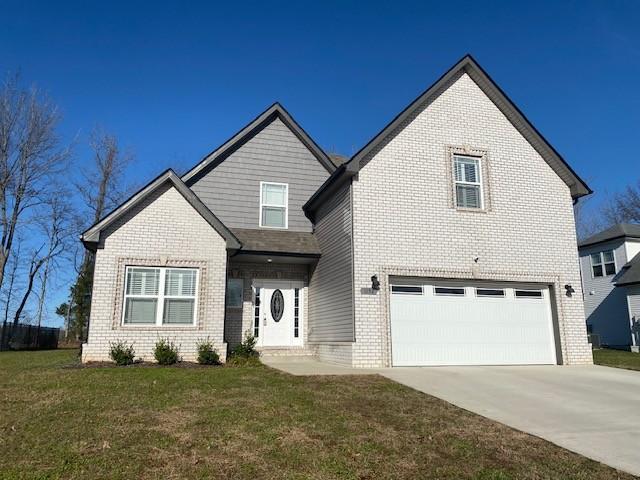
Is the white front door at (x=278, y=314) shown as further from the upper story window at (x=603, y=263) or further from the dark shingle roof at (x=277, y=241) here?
the upper story window at (x=603, y=263)

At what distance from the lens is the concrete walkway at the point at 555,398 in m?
5.83

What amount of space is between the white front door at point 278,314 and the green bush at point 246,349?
3.08ft

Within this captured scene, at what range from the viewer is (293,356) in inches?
583

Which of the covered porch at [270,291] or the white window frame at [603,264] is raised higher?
the white window frame at [603,264]

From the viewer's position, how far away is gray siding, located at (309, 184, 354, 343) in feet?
42.8

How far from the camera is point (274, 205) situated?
656 inches

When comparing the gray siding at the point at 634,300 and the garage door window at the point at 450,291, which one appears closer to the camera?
the garage door window at the point at 450,291

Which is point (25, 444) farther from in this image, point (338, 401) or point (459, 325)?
point (459, 325)

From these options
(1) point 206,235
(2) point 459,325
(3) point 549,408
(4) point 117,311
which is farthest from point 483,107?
(4) point 117,311

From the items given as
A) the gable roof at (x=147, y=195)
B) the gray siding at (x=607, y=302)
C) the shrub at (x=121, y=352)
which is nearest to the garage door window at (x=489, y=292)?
the gable roof at (x=147, y=195)

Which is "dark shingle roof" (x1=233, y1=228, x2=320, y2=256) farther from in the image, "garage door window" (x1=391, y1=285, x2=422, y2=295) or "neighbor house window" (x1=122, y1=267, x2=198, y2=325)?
"garage door window" (x1=391, y1=285, x2=422, y2=295)

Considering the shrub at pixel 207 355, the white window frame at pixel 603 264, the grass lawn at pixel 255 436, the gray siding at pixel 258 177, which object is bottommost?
the grass lawn at pixel 255 436

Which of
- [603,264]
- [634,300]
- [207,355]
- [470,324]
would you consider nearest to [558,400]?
[470,324]

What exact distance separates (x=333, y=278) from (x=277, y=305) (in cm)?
263
